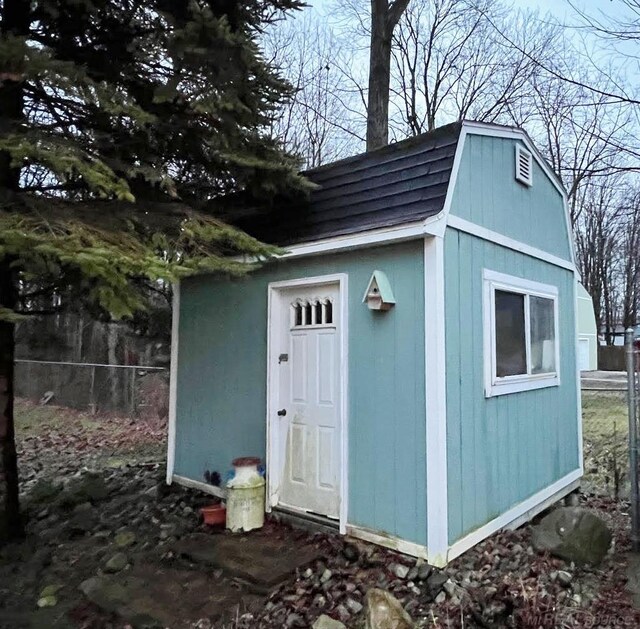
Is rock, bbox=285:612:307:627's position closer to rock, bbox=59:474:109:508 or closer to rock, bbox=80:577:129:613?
rock, bbox=80:577:129:613

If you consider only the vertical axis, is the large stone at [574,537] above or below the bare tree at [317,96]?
below

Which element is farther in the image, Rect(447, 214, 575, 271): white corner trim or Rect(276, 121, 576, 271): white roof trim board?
Rect(447, 214, 575, 271): white corner trim

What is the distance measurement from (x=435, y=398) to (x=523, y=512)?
193cm

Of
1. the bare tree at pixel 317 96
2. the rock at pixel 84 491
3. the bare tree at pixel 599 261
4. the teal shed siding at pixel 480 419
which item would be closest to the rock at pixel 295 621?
the teal shed siding at pixel 480 419

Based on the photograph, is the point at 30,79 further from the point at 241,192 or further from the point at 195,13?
the point at 241,192

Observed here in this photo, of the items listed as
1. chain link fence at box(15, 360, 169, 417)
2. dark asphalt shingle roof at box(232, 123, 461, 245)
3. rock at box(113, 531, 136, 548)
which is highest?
dark asphalt shingle roof at box(232, 123, 461, 245)

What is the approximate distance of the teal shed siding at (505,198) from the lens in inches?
167

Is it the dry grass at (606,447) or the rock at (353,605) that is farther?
the dry grass at (606,447)

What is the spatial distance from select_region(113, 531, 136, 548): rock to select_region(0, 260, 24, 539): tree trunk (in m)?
0.91

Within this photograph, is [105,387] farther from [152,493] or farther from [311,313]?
[311,313]

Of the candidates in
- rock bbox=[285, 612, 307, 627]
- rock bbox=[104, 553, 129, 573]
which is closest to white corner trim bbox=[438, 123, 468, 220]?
rock bbox=[285, 612, 307, 627]

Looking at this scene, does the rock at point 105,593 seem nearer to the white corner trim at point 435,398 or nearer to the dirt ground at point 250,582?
the dirt ground at point 250,582

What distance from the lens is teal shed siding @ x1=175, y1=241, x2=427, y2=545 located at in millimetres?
3742

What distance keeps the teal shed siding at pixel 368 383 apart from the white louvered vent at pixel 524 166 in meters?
1.96
